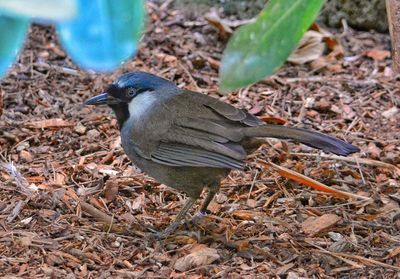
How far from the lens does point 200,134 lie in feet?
9.50

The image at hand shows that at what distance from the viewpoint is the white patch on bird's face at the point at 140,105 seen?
3.05 meters

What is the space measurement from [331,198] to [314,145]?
0.74 meters

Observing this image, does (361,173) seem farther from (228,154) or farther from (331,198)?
(228,154)

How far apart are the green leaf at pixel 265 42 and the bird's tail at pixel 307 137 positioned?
149 cm

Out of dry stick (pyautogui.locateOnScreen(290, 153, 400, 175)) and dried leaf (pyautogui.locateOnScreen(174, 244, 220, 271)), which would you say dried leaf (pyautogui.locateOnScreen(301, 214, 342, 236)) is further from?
dry stick (pyautogui.locateOnScreen(290, 153, 400, 175))

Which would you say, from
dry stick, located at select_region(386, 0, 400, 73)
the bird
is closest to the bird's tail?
the bird

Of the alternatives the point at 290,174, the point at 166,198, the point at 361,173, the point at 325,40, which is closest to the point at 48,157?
the point at 166,198

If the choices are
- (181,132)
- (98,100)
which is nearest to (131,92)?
(98,100)

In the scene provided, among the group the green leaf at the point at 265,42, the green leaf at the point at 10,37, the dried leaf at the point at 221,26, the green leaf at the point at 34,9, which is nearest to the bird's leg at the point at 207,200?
the dried leaf at the point at 221,26

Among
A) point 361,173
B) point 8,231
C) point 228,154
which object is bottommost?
point 361,173

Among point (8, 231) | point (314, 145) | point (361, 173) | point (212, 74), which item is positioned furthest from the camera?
point (212, 74)

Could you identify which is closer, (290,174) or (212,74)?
(290,174)

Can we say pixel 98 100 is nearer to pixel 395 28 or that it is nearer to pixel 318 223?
pixel 318 223

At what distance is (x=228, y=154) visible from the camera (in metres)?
2.75
